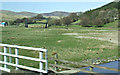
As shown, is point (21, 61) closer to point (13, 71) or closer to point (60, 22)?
point (13, 71)

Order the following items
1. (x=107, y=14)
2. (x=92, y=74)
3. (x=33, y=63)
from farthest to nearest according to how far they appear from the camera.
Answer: (x=107, y=14), (x=33, y=63), (x=92, y=74)

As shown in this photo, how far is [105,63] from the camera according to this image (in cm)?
1662

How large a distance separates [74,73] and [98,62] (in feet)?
16.0

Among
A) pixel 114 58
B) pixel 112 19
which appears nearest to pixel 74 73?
pixel 114 58

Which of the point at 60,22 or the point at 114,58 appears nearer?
the point at 114,58

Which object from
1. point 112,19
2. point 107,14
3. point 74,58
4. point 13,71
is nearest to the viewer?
point 13,71

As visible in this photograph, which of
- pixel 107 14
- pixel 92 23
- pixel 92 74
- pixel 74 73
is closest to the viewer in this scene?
pixel 92 74

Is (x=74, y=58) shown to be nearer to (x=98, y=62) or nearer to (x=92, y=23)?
(x=98, y=62)

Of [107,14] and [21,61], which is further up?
[107,14]

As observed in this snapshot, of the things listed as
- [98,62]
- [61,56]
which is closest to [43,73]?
[98,62]

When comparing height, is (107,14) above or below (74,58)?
above

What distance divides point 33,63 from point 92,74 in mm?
7267

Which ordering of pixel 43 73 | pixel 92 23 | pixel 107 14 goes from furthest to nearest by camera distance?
pixel 107 14 → pixel 92 23 → pixel 43 73

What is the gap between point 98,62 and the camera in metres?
16.6
